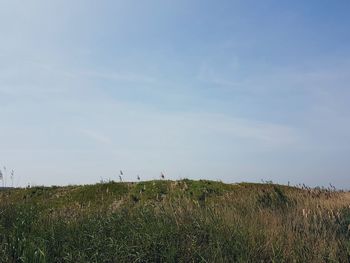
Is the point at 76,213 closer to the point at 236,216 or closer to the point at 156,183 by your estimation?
the point at 236,216

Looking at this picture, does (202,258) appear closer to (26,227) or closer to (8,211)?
(26,227)

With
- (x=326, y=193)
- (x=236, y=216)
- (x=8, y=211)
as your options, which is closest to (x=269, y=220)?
(x=236, y=216)

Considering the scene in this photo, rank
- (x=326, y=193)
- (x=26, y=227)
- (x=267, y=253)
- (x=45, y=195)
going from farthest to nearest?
(x=45, y=195) < (x=326, y=193) < (x=26, y=227) < (x=267, y=253)

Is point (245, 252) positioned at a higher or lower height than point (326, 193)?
lower

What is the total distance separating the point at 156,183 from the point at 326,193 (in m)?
6.63

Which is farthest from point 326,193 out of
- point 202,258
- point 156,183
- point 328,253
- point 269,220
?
point 202,258

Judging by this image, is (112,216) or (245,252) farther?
(112,216)

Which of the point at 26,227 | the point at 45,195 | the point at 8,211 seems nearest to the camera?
the point at 26,227

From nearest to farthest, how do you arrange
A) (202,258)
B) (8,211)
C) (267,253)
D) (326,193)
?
1. (202,258)
2. (267,253)
3. (8,211)
4. (326,193)

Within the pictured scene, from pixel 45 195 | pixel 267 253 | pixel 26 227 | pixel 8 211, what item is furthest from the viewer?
pixel 45 195

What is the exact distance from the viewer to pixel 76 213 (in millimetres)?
10875

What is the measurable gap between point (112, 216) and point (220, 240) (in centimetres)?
259

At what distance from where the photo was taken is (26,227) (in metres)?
9.30

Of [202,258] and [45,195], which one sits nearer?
[202,258]
